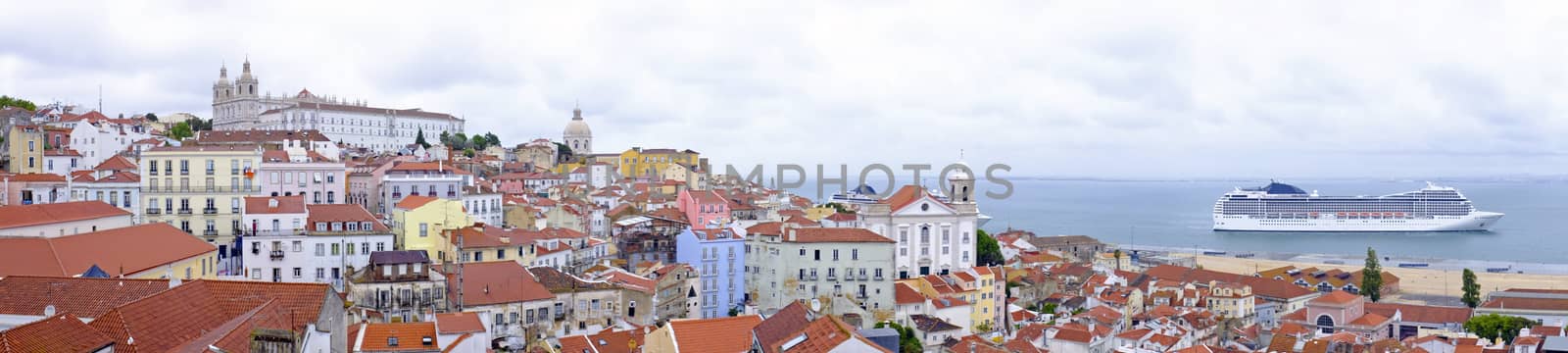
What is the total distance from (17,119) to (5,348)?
127ft

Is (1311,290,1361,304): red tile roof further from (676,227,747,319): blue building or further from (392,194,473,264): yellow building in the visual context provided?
(392,194,473,264): yellow building

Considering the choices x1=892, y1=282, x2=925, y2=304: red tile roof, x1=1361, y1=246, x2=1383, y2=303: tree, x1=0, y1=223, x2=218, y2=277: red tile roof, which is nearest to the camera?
x1=0, y1=223, x2=218, y2=277: red tile roof

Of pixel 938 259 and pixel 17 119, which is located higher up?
pixel 17 119

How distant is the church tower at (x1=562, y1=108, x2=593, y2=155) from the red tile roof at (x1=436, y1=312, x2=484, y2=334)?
204ft

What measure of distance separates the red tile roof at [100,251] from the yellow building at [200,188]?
19.2 ft

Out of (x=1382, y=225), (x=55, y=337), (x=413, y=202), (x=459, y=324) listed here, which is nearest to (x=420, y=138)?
(x=413, y=202)

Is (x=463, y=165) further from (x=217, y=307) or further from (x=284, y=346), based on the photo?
(x=284, y=346)

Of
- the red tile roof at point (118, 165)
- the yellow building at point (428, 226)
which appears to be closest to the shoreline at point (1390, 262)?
the yellow building at point (428, 226)

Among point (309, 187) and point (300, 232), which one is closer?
point (300, 232)

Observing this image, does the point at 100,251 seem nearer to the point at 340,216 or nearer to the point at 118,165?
the point at 340,216

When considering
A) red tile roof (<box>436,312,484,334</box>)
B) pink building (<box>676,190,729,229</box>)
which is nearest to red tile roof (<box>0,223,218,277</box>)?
red tile roof (<box>436,312,484,334</box>)

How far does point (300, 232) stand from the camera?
27312mm

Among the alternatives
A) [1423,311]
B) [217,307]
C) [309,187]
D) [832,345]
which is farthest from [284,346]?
[1423,311]

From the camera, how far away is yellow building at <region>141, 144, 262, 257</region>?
98.0 feet
